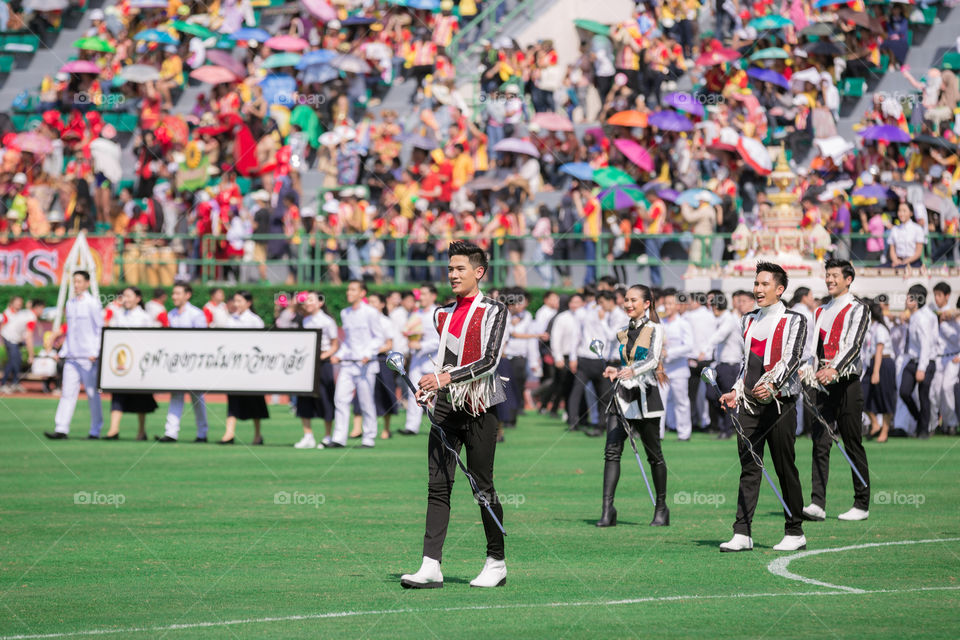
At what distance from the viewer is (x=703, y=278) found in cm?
2542

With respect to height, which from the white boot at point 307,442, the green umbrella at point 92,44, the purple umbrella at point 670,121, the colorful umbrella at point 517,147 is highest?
the green umbrella at point 92,44

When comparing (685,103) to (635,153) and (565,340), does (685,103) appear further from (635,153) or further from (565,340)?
(565,340)

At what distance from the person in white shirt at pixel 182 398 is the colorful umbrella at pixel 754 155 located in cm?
1049

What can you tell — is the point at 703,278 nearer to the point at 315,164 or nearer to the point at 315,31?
the point at 315,164

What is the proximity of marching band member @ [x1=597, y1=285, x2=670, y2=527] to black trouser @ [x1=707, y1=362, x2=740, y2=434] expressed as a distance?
7.75 meters

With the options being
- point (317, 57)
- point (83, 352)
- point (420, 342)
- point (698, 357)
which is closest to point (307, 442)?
point (420, 342)

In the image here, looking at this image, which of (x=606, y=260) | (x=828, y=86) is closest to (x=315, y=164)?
(x=606, y=260)

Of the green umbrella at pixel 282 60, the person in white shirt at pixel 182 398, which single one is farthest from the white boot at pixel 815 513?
the green umbrella at pixel 282 60

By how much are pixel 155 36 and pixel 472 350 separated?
28.1 metres

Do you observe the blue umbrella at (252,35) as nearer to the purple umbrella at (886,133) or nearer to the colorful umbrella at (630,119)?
the colorful umbrella at (630,119)

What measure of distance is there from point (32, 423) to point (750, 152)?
42.8ft

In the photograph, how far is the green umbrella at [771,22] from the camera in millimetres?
29703

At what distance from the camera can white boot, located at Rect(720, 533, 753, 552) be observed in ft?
36.6

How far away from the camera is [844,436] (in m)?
13.2
